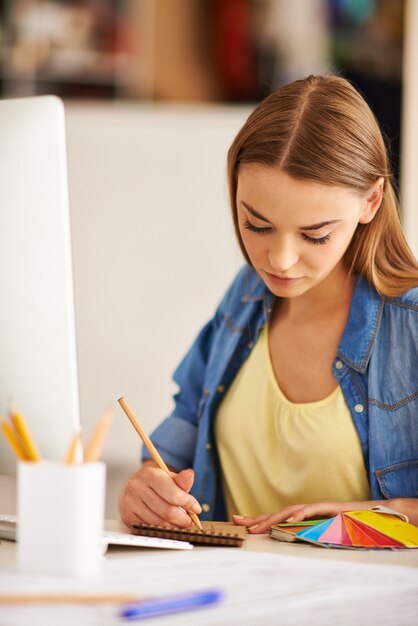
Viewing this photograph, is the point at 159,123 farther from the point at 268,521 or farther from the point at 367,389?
the point at 268,521

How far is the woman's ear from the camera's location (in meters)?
1.35

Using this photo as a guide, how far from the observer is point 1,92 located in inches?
154

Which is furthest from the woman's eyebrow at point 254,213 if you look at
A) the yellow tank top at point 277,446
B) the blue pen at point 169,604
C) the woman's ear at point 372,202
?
the blue pen at point 169,604

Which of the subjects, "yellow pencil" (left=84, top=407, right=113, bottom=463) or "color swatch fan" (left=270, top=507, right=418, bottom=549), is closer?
"yellow pencil" (left=84, top=407, right=113, bottom=463)

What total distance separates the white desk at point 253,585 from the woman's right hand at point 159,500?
0.10 metres

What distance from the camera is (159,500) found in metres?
1.21

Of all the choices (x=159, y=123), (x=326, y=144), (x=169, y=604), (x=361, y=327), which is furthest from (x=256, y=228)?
(x=159, y=123)

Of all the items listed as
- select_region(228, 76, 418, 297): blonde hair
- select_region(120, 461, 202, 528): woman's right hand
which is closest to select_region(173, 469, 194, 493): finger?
select_region(120, 461, 202, 528): woman's right hand

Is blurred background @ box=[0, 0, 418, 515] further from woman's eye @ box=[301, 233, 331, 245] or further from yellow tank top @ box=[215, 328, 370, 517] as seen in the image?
woman's eye @ box=[301, 233, 331, 245]

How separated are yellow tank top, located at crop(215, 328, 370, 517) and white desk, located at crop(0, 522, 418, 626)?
333 millimetres

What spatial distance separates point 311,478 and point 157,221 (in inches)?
82.0

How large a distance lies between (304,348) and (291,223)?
0.30m

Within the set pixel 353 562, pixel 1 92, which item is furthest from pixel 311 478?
pixel 1 92

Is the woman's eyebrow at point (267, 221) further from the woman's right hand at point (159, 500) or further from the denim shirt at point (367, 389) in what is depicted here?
the woman's right hand at point (159, 500)
